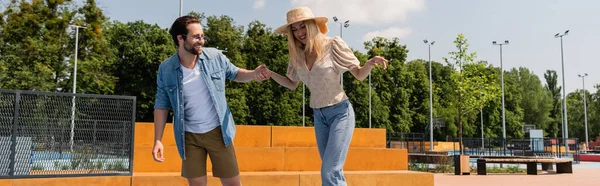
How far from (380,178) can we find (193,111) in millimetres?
6040

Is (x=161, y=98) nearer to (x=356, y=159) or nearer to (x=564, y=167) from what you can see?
(x=356, y=159)

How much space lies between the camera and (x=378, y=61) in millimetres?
3787

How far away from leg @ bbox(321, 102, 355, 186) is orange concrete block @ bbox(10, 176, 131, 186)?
481cm

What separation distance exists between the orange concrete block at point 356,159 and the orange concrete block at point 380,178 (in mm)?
405

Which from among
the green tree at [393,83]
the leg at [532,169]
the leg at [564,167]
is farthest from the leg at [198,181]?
the green tree at [393,83]

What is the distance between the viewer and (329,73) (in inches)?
155

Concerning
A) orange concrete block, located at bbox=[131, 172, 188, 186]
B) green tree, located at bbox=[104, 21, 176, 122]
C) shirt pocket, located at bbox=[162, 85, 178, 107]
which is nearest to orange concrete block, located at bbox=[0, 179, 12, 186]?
orange concrete block, located at bbox=[131, 172, 188, 186]

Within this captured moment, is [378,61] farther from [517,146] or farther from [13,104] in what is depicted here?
[517,146]

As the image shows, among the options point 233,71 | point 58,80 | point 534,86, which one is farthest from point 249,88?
point 534,86

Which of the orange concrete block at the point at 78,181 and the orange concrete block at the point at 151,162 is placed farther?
the orange concrete block at the point at 151,162

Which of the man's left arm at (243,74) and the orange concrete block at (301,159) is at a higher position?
the man's left arm at (243,74)

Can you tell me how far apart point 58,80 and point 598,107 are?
73618 millimetres

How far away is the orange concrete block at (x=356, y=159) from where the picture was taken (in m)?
9.10

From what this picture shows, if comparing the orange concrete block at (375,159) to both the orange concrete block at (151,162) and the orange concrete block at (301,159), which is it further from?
the orange concrete block at (151,162)
